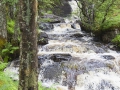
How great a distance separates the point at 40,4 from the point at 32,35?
11486 mm

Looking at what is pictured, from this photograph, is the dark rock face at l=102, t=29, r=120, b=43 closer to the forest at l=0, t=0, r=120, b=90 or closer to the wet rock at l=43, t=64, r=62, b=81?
the forest at l=0, t=0, r=120, b=90

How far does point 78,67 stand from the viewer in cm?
1032

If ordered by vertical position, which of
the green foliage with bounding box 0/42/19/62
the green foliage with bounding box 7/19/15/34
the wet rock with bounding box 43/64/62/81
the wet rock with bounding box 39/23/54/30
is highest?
the green foliage with bounding box 7/19/15/34

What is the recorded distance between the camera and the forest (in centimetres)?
372

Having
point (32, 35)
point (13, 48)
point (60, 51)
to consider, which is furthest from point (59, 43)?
point (32, 35)

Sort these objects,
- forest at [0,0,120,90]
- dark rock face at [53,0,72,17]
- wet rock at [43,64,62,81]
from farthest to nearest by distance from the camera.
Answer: dark rock face at [53,0,72,17], wet rock at [43,64,62,81], forest at [0,0,120,90]

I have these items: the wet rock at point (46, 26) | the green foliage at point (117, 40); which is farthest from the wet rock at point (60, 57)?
the wet rock at point (46, 26)

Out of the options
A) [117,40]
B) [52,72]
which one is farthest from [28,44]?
[117,40]

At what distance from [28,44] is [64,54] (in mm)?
8384

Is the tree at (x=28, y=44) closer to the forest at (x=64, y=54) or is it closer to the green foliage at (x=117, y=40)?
the forest at (x=64, y=54)

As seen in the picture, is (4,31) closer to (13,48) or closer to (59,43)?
(13,48)

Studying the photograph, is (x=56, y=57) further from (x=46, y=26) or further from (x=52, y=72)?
(x=46, y=26)

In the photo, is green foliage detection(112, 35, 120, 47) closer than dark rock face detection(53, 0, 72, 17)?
Yes

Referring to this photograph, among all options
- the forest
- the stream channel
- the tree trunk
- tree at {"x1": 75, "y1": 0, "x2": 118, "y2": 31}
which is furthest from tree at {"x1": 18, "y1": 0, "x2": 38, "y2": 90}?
tree at {"x1": 75, "y1": 0, "x2": 118, "y2": 31}
